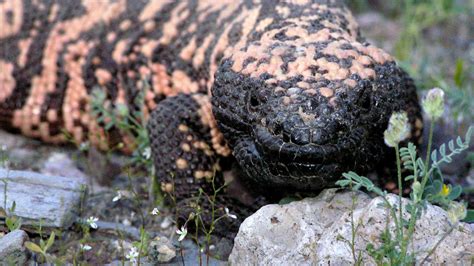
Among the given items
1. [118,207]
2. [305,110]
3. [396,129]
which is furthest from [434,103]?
[118,207]

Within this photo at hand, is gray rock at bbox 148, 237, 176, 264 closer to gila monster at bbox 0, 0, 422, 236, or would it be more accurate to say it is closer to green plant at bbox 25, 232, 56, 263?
gila monster at bbox 0, 0, 422, 236

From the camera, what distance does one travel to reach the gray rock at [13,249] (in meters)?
1.94

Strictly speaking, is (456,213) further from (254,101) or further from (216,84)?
(216,84)

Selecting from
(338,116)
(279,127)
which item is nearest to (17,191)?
(279,127)

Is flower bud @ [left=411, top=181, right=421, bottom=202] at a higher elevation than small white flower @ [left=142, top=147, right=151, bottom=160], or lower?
higher

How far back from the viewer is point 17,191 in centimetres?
230

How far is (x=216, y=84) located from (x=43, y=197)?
0.60m

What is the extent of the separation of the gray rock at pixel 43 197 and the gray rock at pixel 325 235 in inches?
21.5

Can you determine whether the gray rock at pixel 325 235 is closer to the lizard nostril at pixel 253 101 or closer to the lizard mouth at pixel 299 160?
the lizard mouth at pixel 299 160

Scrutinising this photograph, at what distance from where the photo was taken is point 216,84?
2330mm

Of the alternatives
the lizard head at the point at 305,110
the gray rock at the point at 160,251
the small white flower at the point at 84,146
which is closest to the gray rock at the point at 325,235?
the lizard head at the point at 305,110

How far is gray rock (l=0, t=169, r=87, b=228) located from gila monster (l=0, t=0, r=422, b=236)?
0.31 m

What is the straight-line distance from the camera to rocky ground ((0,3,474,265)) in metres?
2.06

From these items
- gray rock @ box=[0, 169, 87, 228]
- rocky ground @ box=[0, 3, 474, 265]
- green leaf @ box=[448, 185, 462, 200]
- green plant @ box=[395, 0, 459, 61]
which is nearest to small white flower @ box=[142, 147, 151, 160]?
rocky ground @ box=[0, 3, 474, 265]
